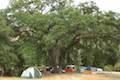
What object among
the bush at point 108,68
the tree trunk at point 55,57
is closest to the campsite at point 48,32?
the tree trunk at point 55,57

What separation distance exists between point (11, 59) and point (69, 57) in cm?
1355

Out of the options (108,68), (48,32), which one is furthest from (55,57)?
(108,68)

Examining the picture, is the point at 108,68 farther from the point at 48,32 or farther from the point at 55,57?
the point at 48,32

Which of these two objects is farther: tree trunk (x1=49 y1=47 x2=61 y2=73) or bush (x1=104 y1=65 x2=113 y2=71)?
bush (x1=104 y1=65 x2=113 y2=71)

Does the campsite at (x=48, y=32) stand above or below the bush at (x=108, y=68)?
above

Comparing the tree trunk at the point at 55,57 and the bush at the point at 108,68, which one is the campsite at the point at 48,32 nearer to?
the tree trunk at the point at 55,57

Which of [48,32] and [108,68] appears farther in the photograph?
[108,68]

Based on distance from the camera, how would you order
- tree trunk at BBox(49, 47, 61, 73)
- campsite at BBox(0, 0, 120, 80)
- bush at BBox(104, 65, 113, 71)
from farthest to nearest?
bush at BBox(104, 65, 113, 71), tree trunk at BBox(49, 47, 61, 73), campsite at BBox(0, 0, 120, 80)

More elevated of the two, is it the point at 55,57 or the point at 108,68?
the point at 55,57

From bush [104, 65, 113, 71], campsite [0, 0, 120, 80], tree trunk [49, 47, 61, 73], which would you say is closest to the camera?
campsite [0, 0, 120, 80]

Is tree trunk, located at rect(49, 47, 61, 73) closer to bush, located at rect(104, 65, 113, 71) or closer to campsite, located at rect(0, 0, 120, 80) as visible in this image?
campsite, located at rect(0, 0, 120, 80)

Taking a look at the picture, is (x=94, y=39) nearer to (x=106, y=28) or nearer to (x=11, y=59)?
(x=106, y=28)

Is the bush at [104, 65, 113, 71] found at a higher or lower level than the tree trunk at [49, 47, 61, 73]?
lower

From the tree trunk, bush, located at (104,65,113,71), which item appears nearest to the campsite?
the tree trunk
